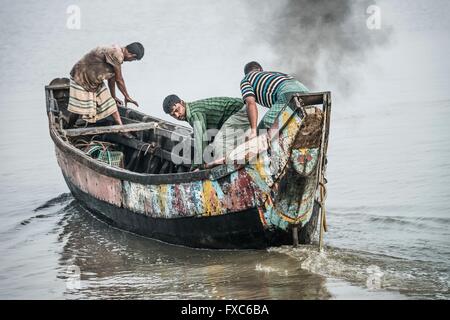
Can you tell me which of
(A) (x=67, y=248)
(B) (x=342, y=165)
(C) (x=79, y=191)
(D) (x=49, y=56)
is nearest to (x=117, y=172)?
(A) (x=67, y=248)

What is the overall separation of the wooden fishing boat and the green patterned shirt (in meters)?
0.50

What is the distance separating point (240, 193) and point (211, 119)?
1275mm

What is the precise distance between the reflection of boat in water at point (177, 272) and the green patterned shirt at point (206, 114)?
95 centimetres

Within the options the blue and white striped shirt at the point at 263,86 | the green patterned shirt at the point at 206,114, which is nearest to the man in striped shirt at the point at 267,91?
the blue and white striped shirt at the point at 263,86

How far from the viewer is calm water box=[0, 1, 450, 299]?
6.47 m

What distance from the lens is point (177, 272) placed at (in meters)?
6.78

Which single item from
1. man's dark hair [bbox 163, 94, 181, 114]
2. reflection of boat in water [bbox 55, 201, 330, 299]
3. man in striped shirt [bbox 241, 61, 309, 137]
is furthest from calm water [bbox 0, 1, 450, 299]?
man's dark hair [bbox 163, 94, 181, 114]

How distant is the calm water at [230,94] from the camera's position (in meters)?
6.47

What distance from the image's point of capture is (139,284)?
654 centimetres

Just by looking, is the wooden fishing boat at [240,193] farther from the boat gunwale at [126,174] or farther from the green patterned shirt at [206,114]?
the green patterned shirt at [206,114]

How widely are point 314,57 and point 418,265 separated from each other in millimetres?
10633

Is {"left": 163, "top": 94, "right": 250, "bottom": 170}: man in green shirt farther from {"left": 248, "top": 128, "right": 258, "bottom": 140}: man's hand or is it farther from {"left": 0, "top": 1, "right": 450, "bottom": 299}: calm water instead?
{"left": 0, "top": 1, "right": 450, "bottom": 299}: calm water

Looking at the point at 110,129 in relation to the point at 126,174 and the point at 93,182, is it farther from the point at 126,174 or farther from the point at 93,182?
the point at 126,174

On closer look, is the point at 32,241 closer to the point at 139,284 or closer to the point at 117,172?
the point at 117,172
